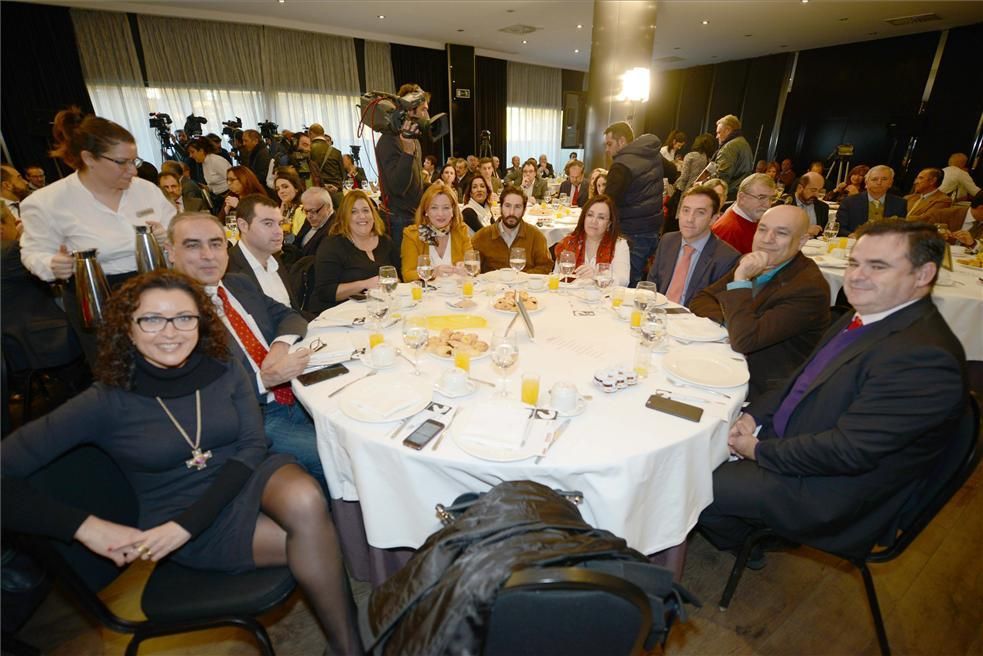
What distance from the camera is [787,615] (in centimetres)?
185

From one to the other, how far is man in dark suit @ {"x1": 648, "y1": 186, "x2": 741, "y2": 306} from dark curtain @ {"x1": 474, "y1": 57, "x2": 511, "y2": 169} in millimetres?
10480

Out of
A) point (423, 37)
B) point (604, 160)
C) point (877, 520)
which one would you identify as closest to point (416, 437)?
point (877, 520)

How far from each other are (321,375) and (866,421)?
1855 millimetres

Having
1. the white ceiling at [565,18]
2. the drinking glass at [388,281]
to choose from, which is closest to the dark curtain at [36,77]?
the white ceiling at [565,18]

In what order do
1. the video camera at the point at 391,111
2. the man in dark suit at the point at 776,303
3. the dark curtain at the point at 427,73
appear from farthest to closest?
1. the dark curtain at the point at 427,73
2. the video camera at the point at 391,111
3. the man in dark suit at the point at 776,303

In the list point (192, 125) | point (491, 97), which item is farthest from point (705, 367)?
point (491, 97)

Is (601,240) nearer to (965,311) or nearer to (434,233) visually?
(434,233)

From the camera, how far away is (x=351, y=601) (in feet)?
4.91

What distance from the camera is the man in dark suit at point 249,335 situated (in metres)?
1.93

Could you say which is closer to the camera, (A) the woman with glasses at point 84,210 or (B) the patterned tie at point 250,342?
(B) the patterned tie at point 250,342

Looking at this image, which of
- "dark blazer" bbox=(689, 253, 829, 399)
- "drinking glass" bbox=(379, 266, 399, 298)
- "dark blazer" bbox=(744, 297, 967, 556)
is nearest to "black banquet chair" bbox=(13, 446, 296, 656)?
"drinking glass" bbox=(379, 266, 399, 298)

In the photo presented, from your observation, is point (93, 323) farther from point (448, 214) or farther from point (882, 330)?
point (882, 330)

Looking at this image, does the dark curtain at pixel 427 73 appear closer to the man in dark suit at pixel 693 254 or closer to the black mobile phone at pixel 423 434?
the man in dark suit at pixel 693 254

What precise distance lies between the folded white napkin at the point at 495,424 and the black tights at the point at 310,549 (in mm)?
554
